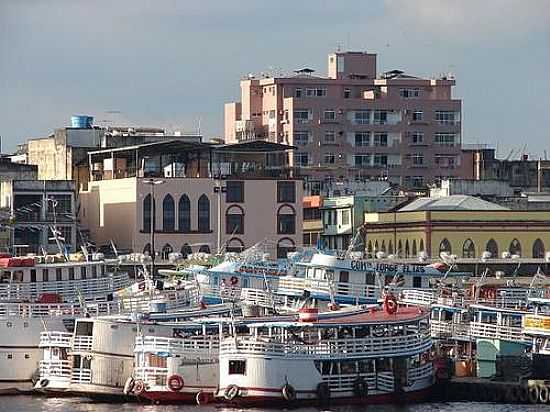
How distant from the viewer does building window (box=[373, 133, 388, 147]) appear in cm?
19900

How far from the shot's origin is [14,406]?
8638 centimetres

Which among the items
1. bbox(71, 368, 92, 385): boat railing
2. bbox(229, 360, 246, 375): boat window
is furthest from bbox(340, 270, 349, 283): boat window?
bbox(229, 360, 246, 375): boat window

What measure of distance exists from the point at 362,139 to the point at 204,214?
46696 millimetres

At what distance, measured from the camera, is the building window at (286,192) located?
6117 inches

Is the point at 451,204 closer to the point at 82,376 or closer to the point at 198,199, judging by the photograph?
the point at 198,199

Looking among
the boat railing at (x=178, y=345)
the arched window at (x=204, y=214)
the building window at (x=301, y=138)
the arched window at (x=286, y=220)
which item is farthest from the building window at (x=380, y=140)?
the boat railing at (x=178, y=345)

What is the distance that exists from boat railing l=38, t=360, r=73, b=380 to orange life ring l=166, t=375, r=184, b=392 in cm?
603

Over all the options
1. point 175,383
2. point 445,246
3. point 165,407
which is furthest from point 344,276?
point 445,246

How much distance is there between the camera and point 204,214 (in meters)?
154

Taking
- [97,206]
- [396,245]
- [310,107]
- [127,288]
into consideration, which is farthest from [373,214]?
[127,288]

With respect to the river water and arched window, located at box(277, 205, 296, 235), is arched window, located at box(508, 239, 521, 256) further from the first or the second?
the river water

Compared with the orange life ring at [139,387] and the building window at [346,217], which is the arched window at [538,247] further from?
the orange life ring at [139,387]

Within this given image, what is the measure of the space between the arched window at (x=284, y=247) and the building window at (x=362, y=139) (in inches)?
1720

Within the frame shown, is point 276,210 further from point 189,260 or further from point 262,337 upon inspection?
point 262,337
